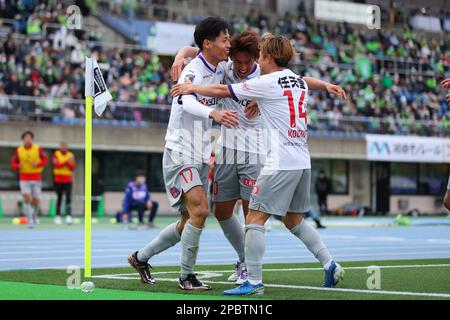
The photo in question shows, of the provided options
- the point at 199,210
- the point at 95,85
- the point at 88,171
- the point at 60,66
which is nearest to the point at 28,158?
the point at 60,66

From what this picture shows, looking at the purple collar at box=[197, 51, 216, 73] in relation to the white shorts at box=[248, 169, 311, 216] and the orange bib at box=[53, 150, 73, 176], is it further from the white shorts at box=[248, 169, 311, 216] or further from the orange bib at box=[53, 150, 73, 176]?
→ the orange bib at box=[53, 150, 73, 176]

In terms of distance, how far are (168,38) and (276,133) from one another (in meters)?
29.0

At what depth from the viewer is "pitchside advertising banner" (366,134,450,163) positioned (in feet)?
127

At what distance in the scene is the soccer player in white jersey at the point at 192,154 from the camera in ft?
30.1

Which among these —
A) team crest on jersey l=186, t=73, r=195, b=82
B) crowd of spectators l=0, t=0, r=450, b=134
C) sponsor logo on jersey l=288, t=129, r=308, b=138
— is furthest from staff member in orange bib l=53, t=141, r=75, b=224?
sponsor logo on jersey l=288, t=129, r=308, b=138

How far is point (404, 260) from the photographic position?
1377cm

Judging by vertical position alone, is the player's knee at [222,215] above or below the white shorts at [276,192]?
below

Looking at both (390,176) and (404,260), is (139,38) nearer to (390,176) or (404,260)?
(390,176)

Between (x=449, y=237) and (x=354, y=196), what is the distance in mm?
19396

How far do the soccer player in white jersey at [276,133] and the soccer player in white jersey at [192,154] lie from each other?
44 cm

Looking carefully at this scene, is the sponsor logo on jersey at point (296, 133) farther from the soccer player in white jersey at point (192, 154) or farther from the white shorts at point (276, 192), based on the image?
the soccer player in white jersey at point (192, 154)

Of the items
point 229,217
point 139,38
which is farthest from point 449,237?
point 139,38

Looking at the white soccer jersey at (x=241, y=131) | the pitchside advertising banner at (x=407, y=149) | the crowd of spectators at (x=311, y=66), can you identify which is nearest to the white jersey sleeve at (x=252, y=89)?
the white soccer jersey at (x=241, y=131)

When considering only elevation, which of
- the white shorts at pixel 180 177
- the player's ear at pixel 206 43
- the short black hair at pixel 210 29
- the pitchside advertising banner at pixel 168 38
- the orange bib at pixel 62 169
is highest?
the pitchside advertising banner at pixel 168 38
